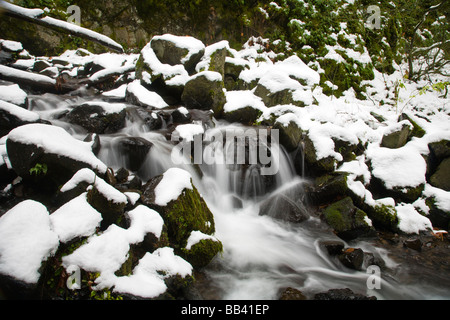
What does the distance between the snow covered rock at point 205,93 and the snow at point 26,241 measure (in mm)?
5005

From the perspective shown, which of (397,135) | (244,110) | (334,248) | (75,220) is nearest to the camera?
(75,220)

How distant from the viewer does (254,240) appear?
393 cm

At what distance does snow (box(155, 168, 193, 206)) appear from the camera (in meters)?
3.02

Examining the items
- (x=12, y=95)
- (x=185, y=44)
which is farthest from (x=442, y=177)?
(x=12, y=95)

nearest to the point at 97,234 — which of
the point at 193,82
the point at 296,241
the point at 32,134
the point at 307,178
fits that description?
the point at 32,134

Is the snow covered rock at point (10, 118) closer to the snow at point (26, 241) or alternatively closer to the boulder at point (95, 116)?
the boulder at point (95, 116)

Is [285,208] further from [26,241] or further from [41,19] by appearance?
[41,19]

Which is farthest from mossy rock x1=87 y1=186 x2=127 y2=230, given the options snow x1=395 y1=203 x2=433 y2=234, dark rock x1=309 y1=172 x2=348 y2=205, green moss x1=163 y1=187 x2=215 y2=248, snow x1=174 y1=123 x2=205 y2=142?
snow x1=395 y1=203 x2=433 y2=234

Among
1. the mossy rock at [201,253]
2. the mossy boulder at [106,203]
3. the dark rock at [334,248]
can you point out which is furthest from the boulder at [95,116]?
the dark rock at [334,248]

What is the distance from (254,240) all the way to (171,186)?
5.87ft

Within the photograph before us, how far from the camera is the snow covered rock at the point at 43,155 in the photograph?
9.18 ft

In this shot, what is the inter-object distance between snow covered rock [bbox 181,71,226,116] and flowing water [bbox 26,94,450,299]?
5.75 ft
